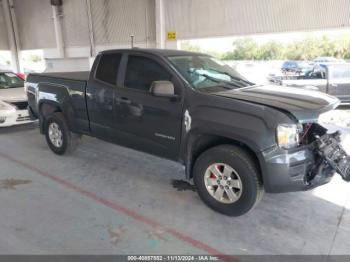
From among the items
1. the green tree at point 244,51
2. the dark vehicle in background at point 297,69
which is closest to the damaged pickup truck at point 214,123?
the dark vehicle in background at point 297,69

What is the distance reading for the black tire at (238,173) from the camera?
9.61ft

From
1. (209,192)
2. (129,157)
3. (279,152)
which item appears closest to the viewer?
(279,152)

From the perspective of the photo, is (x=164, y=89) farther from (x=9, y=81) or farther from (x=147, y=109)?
(x=9, y=81)

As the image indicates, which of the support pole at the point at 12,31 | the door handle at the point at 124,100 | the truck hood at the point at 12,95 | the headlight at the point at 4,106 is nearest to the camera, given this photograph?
the door handle at the point at 124,100

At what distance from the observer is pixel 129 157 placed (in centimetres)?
501

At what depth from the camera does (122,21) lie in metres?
12.0

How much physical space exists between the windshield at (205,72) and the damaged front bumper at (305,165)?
1.16 meters

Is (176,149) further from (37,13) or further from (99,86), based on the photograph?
(37,13)

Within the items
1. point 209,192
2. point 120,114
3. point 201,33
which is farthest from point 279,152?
point 201,33

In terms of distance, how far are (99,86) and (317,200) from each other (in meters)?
3.23

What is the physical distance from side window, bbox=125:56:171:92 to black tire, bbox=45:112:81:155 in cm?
158

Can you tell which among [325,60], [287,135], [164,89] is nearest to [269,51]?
[325,60]

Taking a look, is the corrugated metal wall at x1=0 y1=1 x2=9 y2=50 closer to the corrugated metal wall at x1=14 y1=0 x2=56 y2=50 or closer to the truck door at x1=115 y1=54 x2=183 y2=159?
the corrugated metal wall at x1=14 y1=0 x2=56 y2=50

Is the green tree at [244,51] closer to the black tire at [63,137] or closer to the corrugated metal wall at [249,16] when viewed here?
the corrugated metal wall at [249,16]
